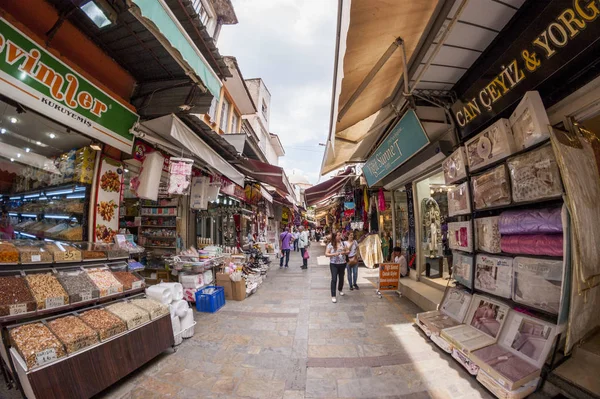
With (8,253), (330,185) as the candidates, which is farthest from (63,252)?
(330,185)

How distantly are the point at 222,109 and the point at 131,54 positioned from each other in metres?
7.55

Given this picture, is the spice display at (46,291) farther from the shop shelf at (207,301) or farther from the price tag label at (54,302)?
the shop shelf at (207,301)

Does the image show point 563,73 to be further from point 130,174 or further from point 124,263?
point 130,174

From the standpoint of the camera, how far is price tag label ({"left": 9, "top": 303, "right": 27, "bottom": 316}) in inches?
88.7

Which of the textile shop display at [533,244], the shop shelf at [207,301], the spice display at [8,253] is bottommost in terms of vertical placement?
the shop shelf at [207,301]

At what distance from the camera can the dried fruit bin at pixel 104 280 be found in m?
3.10

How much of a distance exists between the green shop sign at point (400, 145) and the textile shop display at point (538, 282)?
7.66 ft

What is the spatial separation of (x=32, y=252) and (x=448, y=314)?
616cm

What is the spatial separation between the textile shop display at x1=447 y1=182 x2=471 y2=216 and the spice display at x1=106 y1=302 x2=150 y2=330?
208 inches

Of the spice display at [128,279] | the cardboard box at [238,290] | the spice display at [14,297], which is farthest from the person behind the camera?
the cardboard box at [238,290]

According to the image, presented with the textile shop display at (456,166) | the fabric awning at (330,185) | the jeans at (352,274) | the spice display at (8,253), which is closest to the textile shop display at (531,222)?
the textile shop display at (456,166)

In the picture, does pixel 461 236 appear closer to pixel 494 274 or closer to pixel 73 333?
pixel 494 274

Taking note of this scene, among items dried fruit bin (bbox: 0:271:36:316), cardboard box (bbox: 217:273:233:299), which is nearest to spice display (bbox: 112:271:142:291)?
dried fruit bin (bbox: 0:271:36:316)

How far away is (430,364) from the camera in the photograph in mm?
3166
